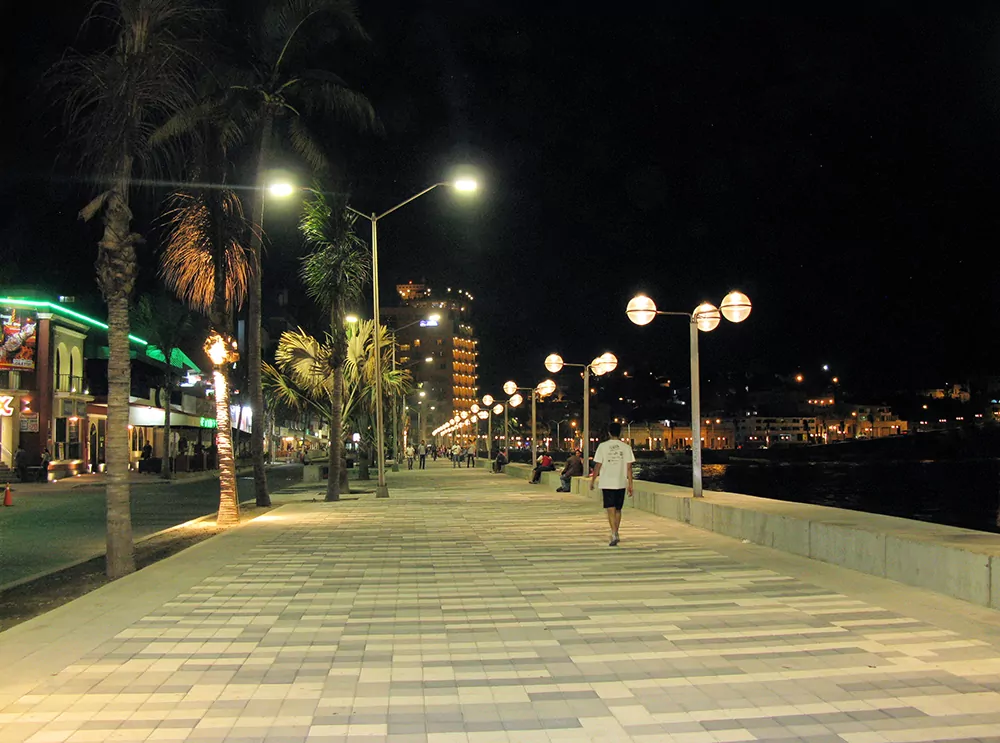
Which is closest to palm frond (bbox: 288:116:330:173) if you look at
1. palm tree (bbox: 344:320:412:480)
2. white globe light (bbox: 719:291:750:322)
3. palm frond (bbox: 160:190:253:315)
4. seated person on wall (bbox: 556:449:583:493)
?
palm frond (bbox: 160:190:253:315)

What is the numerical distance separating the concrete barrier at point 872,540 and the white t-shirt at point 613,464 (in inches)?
86.9

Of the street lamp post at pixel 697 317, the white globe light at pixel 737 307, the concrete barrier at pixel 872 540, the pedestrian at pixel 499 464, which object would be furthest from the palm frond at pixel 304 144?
the pedestrian at pixel 499 464

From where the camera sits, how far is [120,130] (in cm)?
1194

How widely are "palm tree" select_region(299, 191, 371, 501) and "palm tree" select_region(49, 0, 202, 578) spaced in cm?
1342

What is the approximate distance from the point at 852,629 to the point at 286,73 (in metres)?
17.4

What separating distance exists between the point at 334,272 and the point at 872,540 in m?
18.0

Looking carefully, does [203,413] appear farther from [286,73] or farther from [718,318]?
[718,318]

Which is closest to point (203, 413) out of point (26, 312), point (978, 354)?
point (26, 312)

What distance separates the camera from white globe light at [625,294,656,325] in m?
18.4

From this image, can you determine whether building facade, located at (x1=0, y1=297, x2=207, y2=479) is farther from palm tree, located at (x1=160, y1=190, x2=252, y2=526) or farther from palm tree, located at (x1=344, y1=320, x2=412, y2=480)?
palm tree, located at (x1=160, y1=190, x2=252, y2=526)

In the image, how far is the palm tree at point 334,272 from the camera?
25766 mm

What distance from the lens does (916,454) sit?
124 metres

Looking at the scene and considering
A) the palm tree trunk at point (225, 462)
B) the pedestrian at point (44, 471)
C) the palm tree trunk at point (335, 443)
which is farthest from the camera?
the pedestrian at point (44, 471)

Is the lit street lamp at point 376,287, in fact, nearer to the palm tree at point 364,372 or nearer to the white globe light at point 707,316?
the palm tree at point 364,372
